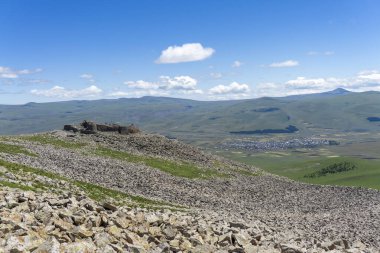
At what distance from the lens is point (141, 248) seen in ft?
75.0

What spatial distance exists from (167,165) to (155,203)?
38.3 meters

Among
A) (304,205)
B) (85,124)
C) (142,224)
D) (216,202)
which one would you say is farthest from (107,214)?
(85,124)

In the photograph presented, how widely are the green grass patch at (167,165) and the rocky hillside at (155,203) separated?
13.0 inches

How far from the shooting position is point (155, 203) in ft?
172

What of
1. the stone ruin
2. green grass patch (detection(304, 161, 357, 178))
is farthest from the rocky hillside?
green grass patch (detection(304, 161, 357, 178))

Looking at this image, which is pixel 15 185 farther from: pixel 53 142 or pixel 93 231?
pixel 53 142

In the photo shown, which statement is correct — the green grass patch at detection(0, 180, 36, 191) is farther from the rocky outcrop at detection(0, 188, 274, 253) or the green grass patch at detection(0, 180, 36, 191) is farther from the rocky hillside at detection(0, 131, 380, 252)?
the rocky outcrop at detection(0, 188, 274, 253)

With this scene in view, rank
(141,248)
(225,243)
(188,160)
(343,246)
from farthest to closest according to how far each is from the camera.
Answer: (188,160) → (343,246) → (225,243) → (141,248)

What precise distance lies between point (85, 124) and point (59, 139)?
63.5 ft

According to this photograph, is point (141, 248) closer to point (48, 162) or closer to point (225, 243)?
point (225, 243)

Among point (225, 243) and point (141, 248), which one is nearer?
point (141, 248)

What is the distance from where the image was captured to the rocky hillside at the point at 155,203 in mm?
24156

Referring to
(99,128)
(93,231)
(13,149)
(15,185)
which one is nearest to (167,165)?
(13,149)

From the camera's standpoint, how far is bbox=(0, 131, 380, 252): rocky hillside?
24.2 metres
